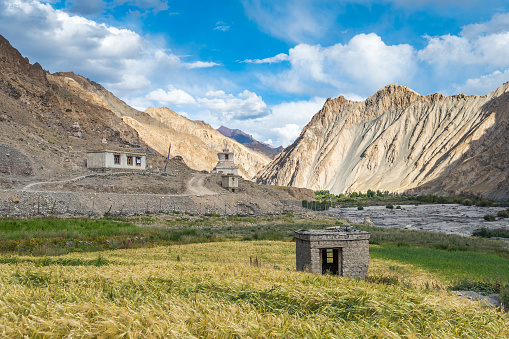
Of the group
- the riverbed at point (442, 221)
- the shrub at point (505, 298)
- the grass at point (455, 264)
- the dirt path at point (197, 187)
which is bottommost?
the riverbed at point (442, 221)

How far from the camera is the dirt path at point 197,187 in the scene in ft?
180

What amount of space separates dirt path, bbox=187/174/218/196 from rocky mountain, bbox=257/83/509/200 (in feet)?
219

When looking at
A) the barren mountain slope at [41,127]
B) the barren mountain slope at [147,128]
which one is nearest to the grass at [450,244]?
the barren mountain slope at [41,127]

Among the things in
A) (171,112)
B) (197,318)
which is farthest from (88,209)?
(171,112)

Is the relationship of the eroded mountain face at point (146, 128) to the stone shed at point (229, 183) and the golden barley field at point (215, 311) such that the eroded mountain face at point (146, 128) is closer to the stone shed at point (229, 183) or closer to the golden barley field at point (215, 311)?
the stone shed at point (229, 183)

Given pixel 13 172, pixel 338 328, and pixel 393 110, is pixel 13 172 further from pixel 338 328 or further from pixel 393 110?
pixel 393 110

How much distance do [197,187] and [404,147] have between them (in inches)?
4078

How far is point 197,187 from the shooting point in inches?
2291

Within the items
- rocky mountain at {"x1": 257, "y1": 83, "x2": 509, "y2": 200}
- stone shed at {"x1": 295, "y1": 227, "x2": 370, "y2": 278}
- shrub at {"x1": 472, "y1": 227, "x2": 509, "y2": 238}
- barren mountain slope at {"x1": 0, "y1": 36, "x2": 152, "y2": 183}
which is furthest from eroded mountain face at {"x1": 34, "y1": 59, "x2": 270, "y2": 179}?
stone shed at {"x1": 295, "y1": 227, "x2": 370, "y2": 278}

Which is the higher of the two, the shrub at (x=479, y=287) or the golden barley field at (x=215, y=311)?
the golden barley field at (x=215, y=311)

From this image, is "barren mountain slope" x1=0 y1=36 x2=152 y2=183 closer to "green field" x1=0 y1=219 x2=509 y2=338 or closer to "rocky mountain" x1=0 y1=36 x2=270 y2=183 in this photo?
"rocky mountain" x1=0 y1=36 x2=270 y2=183

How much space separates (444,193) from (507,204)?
92.9 ft

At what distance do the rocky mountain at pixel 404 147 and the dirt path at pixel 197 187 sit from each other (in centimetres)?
6676

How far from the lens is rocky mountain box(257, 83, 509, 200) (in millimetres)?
103438
